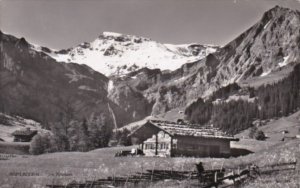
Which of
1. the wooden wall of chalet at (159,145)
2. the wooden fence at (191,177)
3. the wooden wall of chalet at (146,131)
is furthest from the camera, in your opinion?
the wooden wall of chalet at (146,131)

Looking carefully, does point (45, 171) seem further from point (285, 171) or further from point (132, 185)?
point (285, 171)

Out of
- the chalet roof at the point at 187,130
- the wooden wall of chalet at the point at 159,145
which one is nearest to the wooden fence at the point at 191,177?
the chalet roof at the point at 187,130

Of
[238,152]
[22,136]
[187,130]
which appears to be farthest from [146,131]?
[22,136]

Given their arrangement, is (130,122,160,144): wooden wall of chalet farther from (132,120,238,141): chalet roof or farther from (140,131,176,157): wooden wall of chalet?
(132,120,238,141): chalet roof

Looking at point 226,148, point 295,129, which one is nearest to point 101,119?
point 226,148

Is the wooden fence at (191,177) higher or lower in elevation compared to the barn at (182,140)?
lower

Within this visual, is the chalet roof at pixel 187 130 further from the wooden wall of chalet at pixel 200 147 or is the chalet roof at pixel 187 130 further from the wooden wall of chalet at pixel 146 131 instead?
the wooden wall of chalet at pixel 146 131

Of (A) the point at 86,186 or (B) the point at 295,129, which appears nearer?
(A) the point at 86,186
